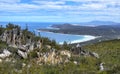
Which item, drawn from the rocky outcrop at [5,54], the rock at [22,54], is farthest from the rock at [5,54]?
the rock at [22,54]

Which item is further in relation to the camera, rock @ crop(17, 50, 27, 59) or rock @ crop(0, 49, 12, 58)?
rock @ crop(17, 50, 27, 59)

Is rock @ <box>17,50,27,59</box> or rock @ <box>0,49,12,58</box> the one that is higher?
rock @ <box>0,49,12,58</box>

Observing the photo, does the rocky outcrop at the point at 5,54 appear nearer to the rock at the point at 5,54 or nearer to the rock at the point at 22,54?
the rock at the point at 5,54

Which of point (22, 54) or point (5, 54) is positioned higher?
point (5, 54)

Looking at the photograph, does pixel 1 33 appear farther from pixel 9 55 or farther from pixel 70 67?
pixel 70 67

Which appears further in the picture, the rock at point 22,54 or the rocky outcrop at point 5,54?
the rock at point 22,54

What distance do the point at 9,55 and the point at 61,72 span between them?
15.5 metres

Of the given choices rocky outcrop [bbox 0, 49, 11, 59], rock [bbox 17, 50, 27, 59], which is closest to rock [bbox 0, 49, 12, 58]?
rocky outcrop [bbox 0, 49, 11, 59]

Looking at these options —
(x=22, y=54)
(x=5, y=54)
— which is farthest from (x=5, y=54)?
(x=22, y=54)

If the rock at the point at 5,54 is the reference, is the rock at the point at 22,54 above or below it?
below

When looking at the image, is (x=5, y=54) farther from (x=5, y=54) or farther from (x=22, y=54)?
Answer: (x=22, y=54)

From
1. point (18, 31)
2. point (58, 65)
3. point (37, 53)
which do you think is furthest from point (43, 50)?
point (18, 31)

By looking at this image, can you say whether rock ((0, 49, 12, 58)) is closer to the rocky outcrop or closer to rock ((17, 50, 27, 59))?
the rocky outcrop

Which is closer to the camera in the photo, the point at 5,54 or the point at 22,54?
the point at 5,54
